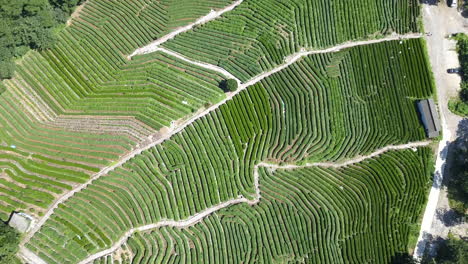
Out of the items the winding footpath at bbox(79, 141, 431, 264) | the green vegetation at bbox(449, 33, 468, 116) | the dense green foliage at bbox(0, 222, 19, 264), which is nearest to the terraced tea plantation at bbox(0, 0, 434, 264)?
A: the winding footpath at bbox(79, 141, 431, 264)

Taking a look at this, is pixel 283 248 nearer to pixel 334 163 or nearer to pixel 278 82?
pixel 334 163

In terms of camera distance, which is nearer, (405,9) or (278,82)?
(278,82)

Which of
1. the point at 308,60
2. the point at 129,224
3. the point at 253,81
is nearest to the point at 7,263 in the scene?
the point at 129,224

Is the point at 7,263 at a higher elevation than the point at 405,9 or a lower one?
lower

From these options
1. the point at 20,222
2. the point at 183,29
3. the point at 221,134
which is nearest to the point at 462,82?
the point at 221,134

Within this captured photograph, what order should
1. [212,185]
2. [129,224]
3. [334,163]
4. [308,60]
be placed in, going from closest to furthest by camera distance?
[129,224], [212,185], [334,163], [308,60]

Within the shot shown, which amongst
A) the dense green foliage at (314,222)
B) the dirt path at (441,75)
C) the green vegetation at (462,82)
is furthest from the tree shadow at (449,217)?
the green vegetation at (462,82)

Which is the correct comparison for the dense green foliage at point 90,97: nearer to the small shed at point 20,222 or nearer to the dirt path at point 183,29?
the dirt path at point 183,29
